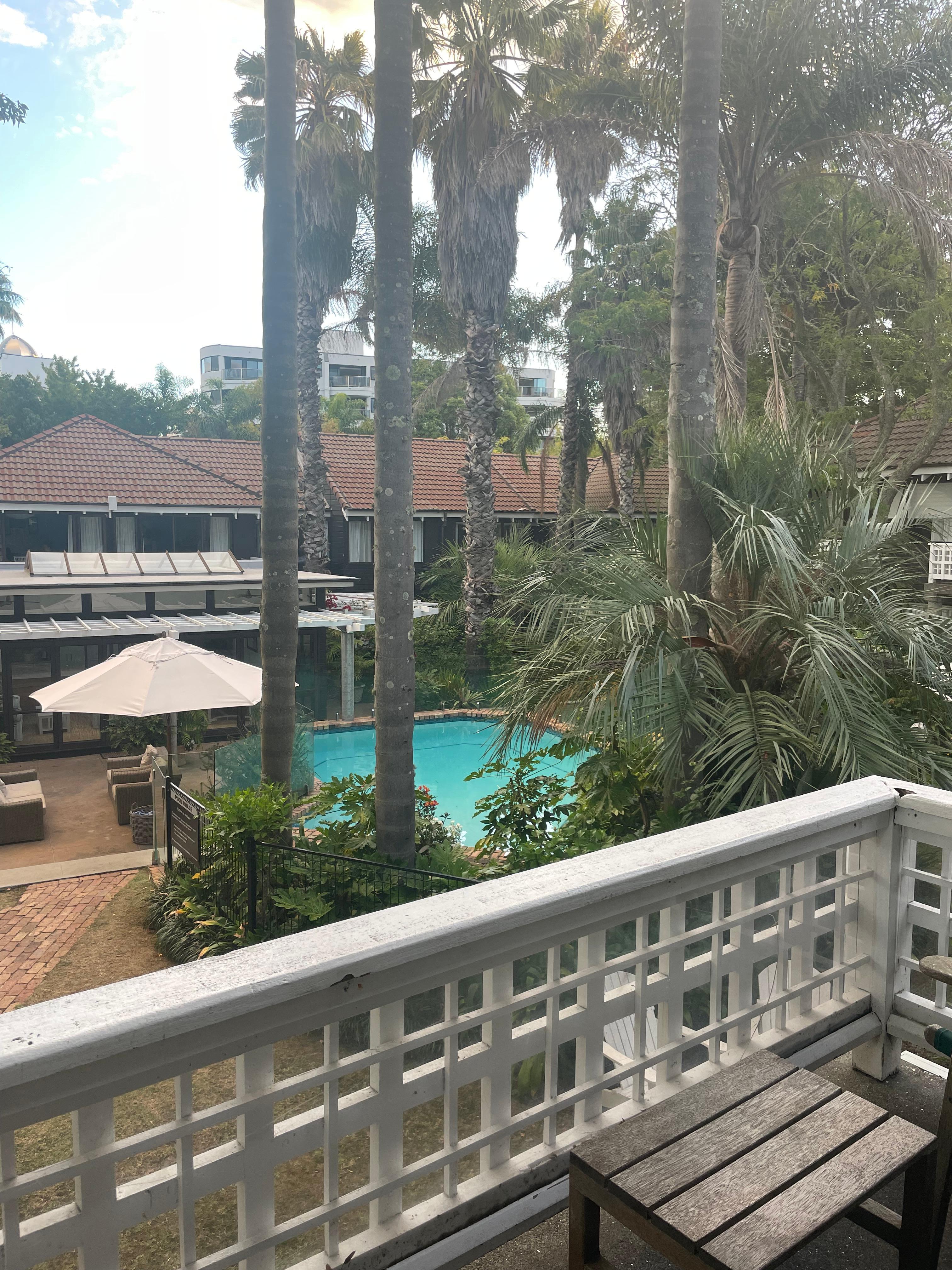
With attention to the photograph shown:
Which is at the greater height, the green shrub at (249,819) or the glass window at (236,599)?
the glass window at (236,599)

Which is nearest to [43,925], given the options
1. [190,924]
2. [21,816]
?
[190,924]

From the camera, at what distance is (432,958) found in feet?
6.17

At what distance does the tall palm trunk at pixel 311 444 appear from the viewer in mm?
23062

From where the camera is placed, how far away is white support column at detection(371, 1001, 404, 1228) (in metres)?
1.89

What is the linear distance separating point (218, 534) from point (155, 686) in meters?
13.0

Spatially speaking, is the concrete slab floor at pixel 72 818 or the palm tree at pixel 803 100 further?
the concrete slab floor at pixel 72 818

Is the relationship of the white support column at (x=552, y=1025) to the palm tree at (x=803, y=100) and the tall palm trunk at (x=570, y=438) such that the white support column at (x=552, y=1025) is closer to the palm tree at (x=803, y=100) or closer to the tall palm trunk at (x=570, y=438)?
the palm tree at (x=803, y=100)

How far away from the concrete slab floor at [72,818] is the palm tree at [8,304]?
180 feet

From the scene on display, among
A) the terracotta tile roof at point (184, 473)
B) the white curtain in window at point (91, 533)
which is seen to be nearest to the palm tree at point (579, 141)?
the terracotta tile roof at point (184, 473)

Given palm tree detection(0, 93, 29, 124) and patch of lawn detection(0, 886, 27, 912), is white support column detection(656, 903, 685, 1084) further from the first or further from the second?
palm tree detection(0, 93, 29, 124)

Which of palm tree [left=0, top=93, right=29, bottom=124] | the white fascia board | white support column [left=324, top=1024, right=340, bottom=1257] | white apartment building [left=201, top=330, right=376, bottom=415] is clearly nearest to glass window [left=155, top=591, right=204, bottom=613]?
the white fascia board

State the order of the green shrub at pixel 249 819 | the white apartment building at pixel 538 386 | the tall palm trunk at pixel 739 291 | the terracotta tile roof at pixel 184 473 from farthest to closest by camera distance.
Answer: the white apartment building at pixel 538 386, the terracotta tile roof at pixel 184 473, the tall palm trunk at pixel 739 291, the green shrub at pixel 249 819

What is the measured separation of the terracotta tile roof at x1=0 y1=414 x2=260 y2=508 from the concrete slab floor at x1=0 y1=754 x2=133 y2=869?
24.4 ft

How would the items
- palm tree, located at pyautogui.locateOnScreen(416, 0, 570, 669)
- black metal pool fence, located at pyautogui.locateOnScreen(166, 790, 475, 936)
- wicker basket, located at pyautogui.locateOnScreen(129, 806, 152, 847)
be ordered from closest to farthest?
black metal pool fence, located at pyautogui.locateOnScreen(166, 790, 475, 936) → wicker basket, located at pyautogui.locateOnScreen(129, 806, 152, 847) → palm tree, located at pyautogui.locateOnScreen(416, 0, 570, 669)
